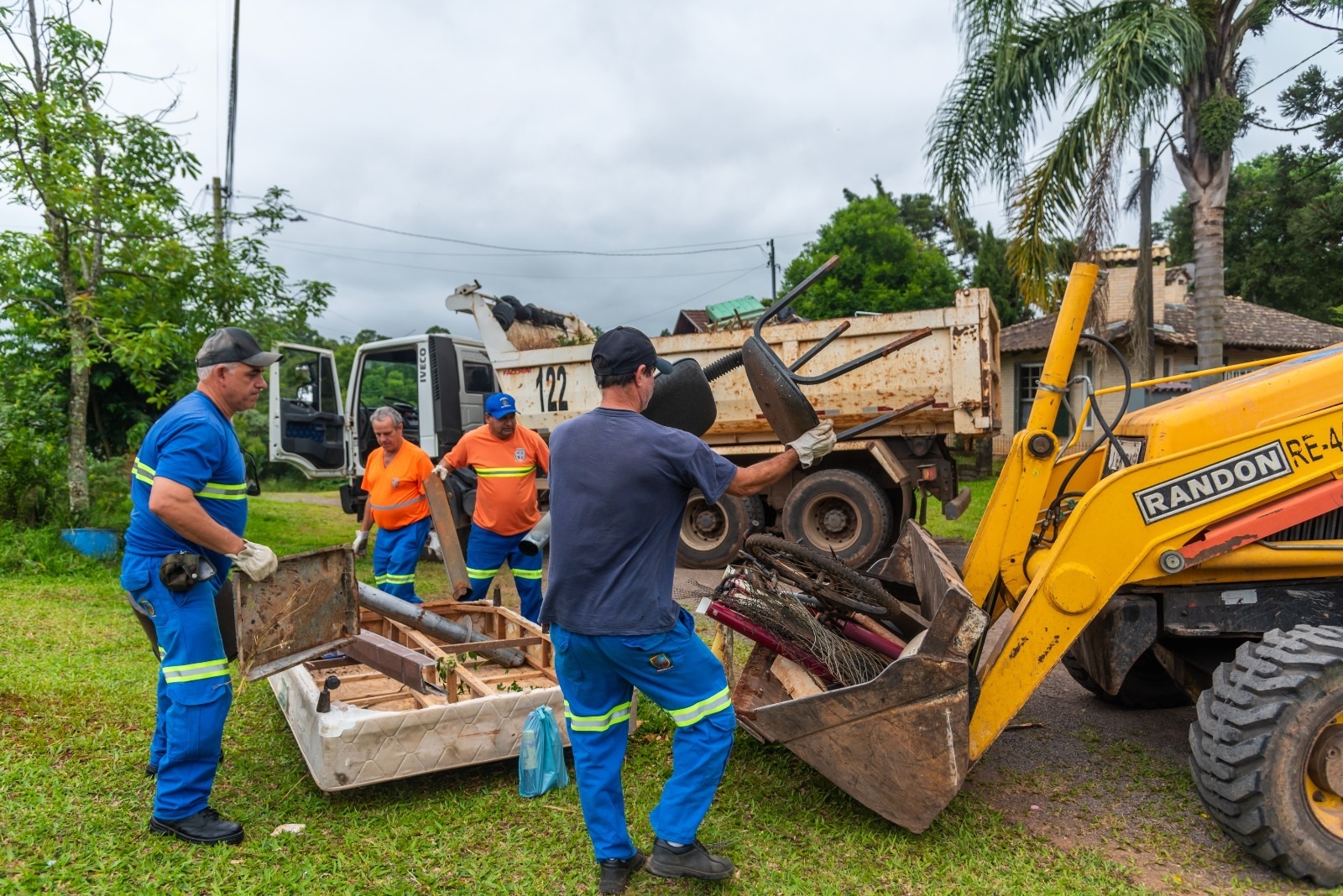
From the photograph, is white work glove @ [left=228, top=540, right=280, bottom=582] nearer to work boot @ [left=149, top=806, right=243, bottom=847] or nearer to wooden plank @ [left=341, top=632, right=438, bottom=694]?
wooden plank @ [left=341, top=632, right=438, bottom=694]

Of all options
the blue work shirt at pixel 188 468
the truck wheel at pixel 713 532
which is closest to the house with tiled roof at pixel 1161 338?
the truck wheel at pixel 713 532

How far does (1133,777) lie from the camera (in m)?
3.67

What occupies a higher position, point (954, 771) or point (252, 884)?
point (954, 771)

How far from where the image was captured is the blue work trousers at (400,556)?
18.9ft

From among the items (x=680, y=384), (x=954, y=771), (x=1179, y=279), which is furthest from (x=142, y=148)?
(x=1179, y=279)

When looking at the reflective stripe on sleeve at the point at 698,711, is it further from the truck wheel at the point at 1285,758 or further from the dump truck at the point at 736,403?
the dump truck at the point at 736,403

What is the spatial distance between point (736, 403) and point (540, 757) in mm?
5453

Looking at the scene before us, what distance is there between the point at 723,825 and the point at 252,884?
1573 millimetres

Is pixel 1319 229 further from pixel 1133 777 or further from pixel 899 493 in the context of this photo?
pixel 1133 777

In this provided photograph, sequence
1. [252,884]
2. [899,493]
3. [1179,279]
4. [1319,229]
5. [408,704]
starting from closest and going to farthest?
[252,884] < [408,704] < [899,493] < [1319,229] < [1179,279]

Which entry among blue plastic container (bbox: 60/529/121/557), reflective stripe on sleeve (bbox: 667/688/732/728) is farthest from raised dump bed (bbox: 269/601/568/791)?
blue plastic container (bbox: 60/529/121/557)

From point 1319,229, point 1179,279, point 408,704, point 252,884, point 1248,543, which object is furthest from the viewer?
point 1179,279

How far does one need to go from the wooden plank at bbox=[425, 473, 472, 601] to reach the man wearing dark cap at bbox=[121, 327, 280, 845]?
244 cm

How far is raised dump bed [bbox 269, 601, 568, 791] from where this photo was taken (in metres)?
3.28
